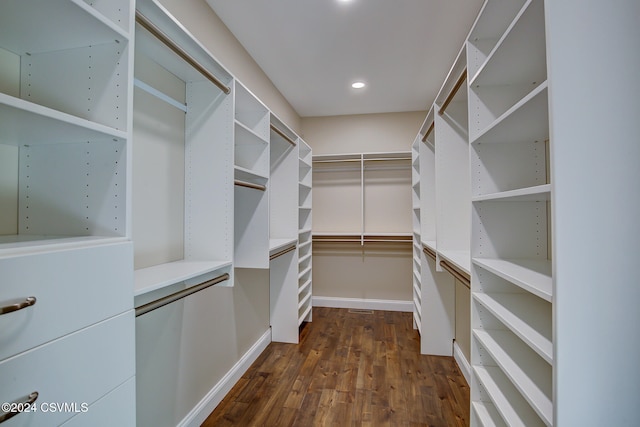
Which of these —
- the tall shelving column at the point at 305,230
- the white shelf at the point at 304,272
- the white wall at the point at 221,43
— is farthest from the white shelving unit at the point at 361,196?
the white wall at the point at 221,43

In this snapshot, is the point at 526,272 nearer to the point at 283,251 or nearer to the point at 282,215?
the point at 283,251

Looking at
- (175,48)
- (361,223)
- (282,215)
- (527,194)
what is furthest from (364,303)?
(175,48)

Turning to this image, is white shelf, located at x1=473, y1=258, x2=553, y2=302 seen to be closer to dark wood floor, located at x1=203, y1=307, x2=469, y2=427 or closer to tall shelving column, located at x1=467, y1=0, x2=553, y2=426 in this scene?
tall shelving column, located at x1=467, y1=0, x2=553, y2=426

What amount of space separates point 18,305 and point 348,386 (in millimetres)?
2173

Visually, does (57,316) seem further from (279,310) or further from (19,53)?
(279,310)

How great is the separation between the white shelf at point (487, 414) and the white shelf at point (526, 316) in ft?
1.66

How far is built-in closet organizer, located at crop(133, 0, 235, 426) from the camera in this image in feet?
4.68

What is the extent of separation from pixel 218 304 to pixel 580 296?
1967mm

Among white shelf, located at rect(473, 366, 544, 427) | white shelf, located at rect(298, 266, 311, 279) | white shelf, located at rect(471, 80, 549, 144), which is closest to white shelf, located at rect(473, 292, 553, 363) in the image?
white shelf, located at rect(473, 366, 544, 427)

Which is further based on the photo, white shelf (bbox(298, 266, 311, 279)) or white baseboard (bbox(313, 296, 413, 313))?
white baseboard (bbox(313, 296, 413, 313))

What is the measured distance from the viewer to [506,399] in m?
→ 1.18

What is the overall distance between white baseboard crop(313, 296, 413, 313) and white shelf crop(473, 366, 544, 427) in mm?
2658

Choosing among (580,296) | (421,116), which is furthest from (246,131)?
(421,116)

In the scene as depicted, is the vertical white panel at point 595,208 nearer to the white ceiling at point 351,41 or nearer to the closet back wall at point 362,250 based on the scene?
the white ceiling at point 351,41
